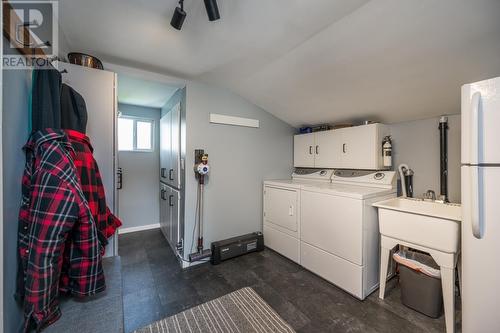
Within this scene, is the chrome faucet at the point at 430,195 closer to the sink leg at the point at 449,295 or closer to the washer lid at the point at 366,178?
the washer lid at the point at 366,178

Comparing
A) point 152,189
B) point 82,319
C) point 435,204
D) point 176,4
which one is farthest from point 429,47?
point 152,189

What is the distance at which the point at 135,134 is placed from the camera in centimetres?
366

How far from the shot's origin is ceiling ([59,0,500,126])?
1.29 metres

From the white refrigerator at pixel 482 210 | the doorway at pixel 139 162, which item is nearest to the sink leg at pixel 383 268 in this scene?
the white refrigerator at pixel 482 210

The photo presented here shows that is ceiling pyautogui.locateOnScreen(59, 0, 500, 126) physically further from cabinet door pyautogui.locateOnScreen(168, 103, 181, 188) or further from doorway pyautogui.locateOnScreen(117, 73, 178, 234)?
doorway pyautogui.locateOnScreen(117, 73, 178, 234)

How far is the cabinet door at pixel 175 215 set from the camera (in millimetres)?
2625

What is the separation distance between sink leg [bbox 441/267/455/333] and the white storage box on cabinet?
1.29 m

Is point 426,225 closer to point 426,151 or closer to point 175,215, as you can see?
point 426,151

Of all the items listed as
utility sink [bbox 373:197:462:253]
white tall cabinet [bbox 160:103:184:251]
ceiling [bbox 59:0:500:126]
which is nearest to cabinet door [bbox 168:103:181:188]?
white tall cabinet [bbox 160:103:184:251]

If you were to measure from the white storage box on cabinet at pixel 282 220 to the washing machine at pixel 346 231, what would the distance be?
9 centimetres

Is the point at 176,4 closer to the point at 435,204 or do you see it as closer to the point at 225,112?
the point at 225,112

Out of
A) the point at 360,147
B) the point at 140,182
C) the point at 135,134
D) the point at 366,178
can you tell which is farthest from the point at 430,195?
the point at 135,134

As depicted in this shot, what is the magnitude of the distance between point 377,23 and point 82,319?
2.47 metres

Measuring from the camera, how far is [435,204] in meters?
1.97
